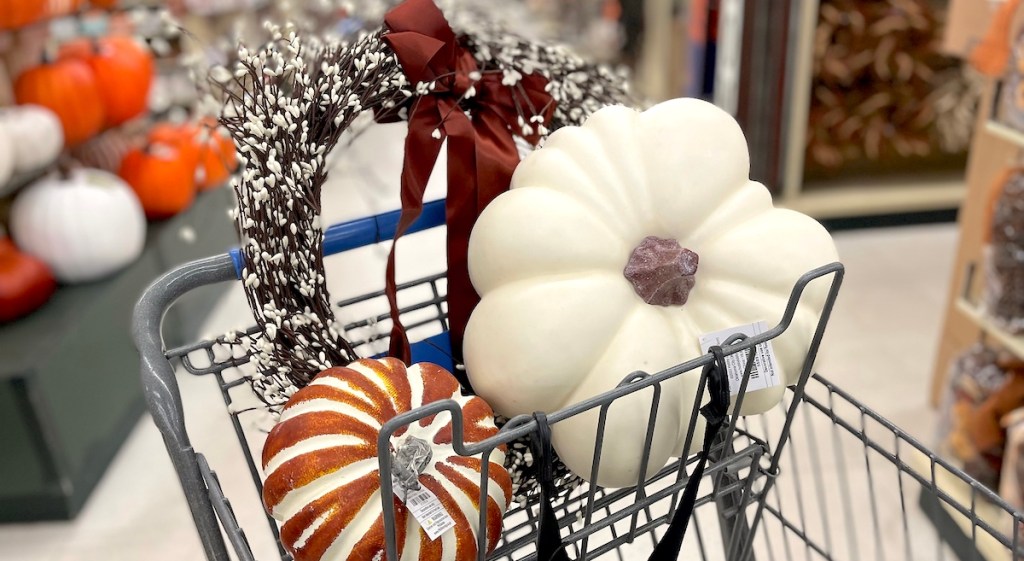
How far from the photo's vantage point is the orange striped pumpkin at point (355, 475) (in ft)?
1.75

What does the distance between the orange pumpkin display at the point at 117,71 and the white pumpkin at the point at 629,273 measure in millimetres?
2026

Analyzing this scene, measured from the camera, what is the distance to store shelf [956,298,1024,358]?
60.8 inches

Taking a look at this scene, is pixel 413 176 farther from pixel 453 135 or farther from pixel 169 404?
pixel 169 404

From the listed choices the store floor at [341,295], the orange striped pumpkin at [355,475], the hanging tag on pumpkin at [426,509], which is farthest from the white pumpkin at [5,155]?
the hanging tag on pumpkin at [426,509]

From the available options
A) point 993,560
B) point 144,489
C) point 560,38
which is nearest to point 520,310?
point 993,560

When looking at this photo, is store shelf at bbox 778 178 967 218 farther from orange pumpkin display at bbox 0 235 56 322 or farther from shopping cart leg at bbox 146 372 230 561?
shopping cart leg at bbox 146 372 230 561

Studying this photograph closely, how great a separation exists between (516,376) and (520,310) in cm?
5

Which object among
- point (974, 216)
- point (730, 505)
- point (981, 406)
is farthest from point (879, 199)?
point (730, 505)

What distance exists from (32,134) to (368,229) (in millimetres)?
1564

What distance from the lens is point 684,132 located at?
633mm

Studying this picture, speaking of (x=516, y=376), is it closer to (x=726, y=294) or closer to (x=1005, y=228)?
(x=726, y=294)

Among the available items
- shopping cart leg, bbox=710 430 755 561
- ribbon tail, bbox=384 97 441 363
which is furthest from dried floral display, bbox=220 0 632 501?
shopping cart leg, bbox=710 430 755 561

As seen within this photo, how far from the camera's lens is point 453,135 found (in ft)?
2.23

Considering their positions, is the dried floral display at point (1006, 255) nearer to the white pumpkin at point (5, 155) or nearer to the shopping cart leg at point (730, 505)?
the shopping cart leg at point (730, 505)
